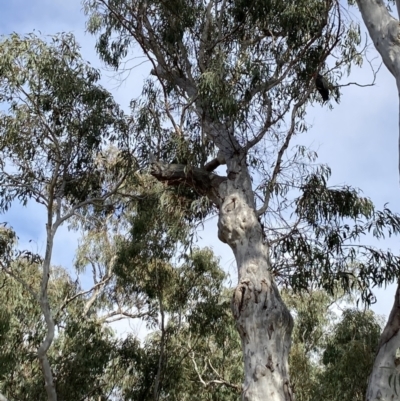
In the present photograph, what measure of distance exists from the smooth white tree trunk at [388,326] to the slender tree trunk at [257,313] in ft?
3.03

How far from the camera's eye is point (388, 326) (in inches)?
145

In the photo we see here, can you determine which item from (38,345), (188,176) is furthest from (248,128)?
(38,345)

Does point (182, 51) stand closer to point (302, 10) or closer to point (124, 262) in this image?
point (302, 10)

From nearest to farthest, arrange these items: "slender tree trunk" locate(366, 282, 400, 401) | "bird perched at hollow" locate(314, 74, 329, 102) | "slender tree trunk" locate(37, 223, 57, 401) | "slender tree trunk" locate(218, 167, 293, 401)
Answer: "slender tree trunk" locate(366, 282, 400, 401) → "slender tree trunk" locate(218, 167, 293, 401) → "slender tree trunk" locate(37, 223, 57, 401) → "bird perched at hollow" locate(314, 74, 329, 102)

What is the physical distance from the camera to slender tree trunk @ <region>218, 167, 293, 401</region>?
4.36 m

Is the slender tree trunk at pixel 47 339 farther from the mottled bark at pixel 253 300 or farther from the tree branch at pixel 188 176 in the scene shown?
the mottled bark at pixel 253 300

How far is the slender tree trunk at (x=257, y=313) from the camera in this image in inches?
171

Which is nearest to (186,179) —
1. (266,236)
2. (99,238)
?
(266,236)

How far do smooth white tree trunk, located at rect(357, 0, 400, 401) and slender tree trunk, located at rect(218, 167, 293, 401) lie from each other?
922 millimetres

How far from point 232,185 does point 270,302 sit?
4.29 ft

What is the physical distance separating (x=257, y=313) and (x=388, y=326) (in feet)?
3.68

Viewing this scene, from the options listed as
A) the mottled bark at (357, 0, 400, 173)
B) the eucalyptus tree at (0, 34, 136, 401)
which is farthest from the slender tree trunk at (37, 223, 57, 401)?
the mottled bark at (357, 0, 400, 173)

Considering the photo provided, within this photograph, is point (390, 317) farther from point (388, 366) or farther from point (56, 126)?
point (56, 126)

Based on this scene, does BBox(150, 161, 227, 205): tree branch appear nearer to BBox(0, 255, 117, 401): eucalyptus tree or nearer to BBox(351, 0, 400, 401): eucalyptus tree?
BBox(351, 0, 400, 401): eucalyptus tree
